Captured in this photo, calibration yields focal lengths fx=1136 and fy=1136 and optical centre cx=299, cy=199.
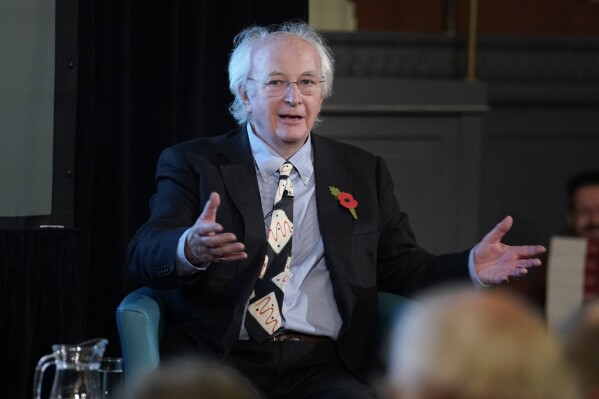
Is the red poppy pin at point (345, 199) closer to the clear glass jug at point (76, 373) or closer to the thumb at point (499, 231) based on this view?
the thumb at point (499, 231)

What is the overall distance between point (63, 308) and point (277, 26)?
1202 mm

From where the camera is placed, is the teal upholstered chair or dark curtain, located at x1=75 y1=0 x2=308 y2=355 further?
dark curtain, located at x1=75 y1=0 x2=308 y2=355

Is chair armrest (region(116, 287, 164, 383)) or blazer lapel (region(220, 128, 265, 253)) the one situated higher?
blazer lapel (region(220, 128, 265, 253))

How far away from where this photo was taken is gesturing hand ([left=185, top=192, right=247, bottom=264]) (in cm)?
271

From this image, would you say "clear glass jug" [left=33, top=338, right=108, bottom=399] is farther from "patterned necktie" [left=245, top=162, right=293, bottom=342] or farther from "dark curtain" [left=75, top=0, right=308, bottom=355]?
"dark curtain" [left=75, top=0, right=308, bottom=355]

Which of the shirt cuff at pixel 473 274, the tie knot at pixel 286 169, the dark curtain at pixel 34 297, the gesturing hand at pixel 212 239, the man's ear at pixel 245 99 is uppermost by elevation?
the man's ear at pixel 245 99

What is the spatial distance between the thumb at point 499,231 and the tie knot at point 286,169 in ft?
1.99

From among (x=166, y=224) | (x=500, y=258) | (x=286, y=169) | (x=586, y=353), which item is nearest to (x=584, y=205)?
(x=500, y=258)

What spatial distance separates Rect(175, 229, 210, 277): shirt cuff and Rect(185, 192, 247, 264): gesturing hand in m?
0.08

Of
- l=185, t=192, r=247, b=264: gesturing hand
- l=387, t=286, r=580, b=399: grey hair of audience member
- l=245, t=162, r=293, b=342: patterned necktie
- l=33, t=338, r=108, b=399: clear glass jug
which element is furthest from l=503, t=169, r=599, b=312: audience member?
l=387, t=286, r=580, b=399: grey hair of audience member

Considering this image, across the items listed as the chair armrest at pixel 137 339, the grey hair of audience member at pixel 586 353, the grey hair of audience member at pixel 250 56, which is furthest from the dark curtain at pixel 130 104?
the grey hair of audience member at pixel 586 353

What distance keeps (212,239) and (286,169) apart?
0.60m

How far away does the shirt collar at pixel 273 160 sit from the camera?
10.7ft

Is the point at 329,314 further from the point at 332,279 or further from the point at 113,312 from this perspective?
the point at 113,312
